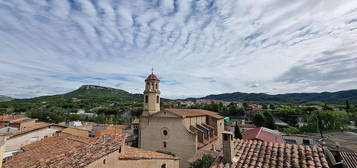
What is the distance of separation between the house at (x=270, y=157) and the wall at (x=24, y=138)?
2556 cm

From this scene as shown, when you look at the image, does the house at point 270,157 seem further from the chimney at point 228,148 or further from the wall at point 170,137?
the wall at point 170,137

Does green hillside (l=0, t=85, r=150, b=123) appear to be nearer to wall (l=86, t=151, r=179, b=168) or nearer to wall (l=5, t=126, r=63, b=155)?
wall (l=5, t=126, r=63, b=155)

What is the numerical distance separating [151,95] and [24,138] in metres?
18.2

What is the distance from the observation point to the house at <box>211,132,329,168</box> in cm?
568

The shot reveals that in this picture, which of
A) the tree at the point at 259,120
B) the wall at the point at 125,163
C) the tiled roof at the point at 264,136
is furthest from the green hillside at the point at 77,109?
the wall at the point at 125,163

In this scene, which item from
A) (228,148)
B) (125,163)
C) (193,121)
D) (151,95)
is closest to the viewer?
(228,148)

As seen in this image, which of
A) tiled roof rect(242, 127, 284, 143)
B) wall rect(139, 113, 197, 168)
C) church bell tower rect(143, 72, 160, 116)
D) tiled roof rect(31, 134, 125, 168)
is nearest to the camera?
tiled roof rect(31, 134, 125, 168)

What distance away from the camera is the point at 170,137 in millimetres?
20484

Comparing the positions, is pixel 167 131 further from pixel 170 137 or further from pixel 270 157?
pixel 270 157

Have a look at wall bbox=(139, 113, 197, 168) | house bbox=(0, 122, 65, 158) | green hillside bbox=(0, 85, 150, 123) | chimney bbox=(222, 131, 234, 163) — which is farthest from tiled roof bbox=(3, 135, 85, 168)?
green hillside bbox=(0, 85, 150, 123)

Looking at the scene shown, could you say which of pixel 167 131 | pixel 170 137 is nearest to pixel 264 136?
pixel 170 137

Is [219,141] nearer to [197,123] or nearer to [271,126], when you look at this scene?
[197,123]

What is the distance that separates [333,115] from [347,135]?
14.2 m

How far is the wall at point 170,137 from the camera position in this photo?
64.3ft
